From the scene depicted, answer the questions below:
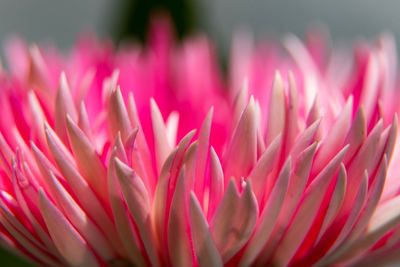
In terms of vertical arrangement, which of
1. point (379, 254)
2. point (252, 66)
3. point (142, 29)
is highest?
point (142, 29)

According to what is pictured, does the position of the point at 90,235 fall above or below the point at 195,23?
below

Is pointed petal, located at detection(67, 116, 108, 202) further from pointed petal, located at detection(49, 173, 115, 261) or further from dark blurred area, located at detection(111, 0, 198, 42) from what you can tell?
dark blurred area, located at detection(111, 0, 198, 42)

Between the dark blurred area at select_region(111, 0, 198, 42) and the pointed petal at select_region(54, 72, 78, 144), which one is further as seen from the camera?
the dark blurred area at select_region(111, 0, 198, 42)

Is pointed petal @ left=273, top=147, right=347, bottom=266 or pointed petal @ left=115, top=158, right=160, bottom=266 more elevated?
pointed petal @ left=115, top=158, right=160, bottom=266

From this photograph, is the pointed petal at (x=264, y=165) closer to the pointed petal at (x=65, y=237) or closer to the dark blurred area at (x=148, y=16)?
the pointed petal at (x=65, y=237)

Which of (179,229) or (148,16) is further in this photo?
(148,16)

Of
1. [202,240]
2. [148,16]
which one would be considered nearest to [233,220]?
[202,240]

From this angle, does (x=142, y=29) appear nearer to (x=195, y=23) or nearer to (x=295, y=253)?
(x=195, y=23)

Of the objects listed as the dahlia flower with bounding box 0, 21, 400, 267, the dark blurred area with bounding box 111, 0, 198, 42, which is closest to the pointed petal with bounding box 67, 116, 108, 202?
the dahlia flower with bounding box 0, 21, 400, 267

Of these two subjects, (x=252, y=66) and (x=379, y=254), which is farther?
(x=252, y=66)

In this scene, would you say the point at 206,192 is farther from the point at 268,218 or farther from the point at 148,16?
the point at 148,16

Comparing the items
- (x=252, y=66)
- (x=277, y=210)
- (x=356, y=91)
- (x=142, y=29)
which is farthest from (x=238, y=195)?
(x=142, y=29)
